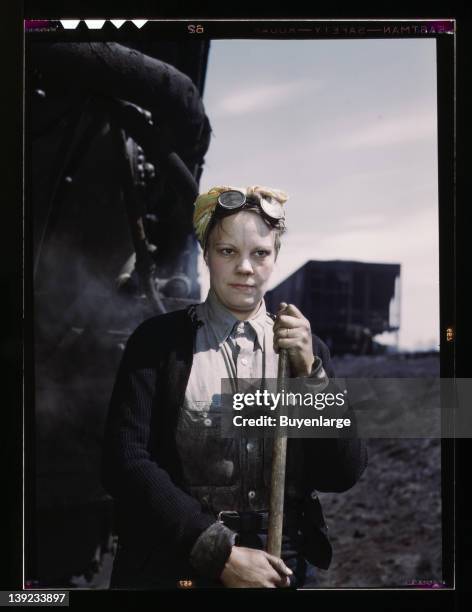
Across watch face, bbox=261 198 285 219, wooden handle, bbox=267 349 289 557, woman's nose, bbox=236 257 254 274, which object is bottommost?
wooden handle, bbox=267 349 289 557

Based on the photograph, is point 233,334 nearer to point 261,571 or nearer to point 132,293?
point 132,293

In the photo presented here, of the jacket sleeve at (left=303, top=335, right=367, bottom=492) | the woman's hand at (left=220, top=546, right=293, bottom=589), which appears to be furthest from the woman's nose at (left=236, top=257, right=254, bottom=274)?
the woman's hand at (left=220, top=546, right=293, bottom=589)

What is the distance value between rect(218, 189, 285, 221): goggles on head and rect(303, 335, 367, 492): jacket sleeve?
2.15 feet

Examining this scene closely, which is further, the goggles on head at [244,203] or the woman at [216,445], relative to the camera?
the goggles on head at [244,203]

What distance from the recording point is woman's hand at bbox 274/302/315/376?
13.4 feet

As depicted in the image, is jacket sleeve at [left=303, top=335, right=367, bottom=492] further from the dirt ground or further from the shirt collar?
the shirt collar

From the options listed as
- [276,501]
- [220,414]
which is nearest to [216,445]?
[220,414]

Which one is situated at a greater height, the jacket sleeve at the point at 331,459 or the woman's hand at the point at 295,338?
the woman's hand at the point at 295,338

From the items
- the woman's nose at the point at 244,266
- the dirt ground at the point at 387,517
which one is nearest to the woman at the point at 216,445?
the woman's nose at the point at 244,266

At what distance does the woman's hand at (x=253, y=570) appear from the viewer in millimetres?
3967

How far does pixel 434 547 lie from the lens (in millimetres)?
4277

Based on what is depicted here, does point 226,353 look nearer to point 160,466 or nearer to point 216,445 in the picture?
point 216,445

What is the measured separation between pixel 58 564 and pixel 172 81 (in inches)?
106

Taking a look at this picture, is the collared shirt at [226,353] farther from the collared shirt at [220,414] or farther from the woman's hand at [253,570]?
the woman's hand at [253,570]
